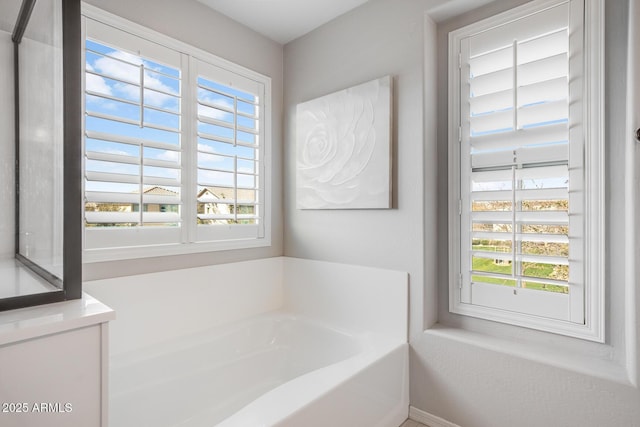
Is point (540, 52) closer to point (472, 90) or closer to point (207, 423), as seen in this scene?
point (472, 90)

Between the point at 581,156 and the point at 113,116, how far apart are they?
230 cm

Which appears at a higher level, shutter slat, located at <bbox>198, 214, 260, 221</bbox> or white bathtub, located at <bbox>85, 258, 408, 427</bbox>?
shutter slat, located at <bbox>198, 214, 260, 221</bbox>

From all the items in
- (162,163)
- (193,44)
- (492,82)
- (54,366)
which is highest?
(193,44)

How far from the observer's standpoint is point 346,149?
7.01ft

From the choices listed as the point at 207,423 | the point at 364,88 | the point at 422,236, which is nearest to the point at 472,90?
the point at 364,88

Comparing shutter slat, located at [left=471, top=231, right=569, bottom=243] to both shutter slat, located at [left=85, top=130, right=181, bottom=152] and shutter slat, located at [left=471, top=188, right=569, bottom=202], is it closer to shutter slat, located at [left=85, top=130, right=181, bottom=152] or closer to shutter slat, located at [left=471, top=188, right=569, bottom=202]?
shutter slat, located at [left=471, top=188, right=569, bottom=202]

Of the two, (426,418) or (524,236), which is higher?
(524,236)

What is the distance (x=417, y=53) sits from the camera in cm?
186

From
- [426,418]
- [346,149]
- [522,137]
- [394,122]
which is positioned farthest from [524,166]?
[426,418]

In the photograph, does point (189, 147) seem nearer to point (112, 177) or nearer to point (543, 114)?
point (112, 177)

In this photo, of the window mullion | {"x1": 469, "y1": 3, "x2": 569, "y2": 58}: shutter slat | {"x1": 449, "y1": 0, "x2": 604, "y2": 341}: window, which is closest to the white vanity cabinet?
the window mullion

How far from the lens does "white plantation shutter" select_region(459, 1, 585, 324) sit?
4.99ft

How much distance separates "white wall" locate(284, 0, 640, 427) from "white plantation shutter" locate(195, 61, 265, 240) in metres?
0.29

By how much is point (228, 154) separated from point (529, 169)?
70.2 inches
